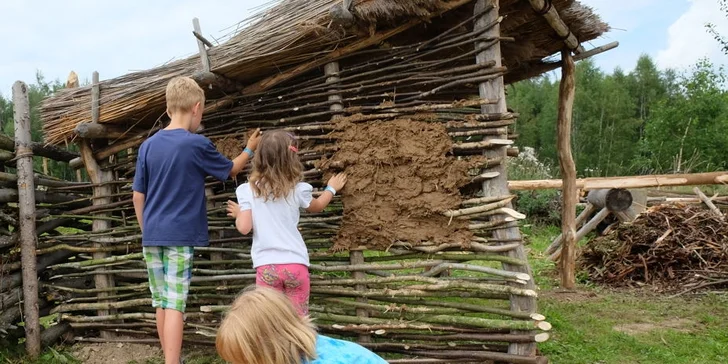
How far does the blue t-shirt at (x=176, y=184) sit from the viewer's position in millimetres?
3121

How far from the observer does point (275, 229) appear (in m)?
3.07

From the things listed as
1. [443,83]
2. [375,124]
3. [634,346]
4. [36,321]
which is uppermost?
[443,83]

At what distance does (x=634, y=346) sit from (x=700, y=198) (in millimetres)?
5356

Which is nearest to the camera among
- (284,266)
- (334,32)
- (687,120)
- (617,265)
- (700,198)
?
(284,266)

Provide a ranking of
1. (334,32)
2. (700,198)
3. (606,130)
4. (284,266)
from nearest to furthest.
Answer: (284,266) → (334,32) → (700,198) → (606,130)

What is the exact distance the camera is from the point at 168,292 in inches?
128

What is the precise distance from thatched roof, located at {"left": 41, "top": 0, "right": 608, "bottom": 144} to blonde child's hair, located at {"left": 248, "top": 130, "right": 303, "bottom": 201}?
94 centimetres

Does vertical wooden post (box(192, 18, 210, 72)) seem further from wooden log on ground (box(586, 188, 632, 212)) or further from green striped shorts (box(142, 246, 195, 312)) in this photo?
wooden log on ground (box(586, 188, 632, 212))

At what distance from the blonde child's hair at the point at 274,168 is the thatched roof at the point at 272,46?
0.94 m

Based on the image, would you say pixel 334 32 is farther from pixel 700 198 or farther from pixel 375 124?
pixel 700 198

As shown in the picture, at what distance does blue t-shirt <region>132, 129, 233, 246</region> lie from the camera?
123 inches

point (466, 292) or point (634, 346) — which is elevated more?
point (466, 292)

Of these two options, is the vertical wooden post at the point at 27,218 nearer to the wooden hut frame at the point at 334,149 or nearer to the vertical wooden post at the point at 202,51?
the wooden hut frame at the point at 334,149

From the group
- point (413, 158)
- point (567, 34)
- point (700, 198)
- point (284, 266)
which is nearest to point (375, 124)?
point (413, 158)
